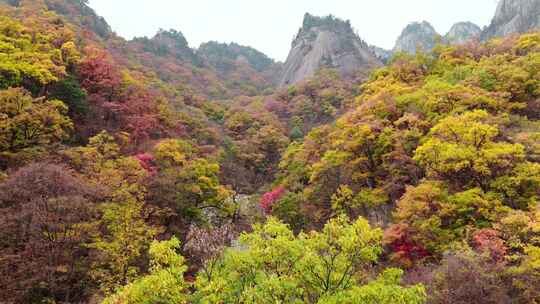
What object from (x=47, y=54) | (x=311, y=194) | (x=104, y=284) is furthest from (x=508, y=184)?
(x=47, y=54)

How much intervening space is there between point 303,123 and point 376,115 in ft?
89.5

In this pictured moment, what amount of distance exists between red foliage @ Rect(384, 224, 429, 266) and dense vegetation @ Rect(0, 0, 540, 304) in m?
0.10

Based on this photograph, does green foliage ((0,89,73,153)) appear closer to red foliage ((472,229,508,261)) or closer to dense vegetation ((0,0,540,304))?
dense vegetation ((0,0,540,304))

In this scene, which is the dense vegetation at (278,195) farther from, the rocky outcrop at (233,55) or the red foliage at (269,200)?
the rocky outcrop at (233,55)

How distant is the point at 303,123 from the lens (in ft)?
175

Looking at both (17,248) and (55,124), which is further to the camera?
(55,124)

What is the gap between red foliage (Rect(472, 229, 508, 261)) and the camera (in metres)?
12.7

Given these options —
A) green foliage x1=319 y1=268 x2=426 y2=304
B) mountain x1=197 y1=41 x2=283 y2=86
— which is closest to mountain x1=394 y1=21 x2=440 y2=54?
mountain x1=197 y1=41 x2=283 y2=86

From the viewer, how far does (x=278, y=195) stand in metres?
31.5

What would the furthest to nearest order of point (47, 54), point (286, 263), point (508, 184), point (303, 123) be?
point (303, 123)
point (47, 54)
point (508, 184)
point (286, 263)

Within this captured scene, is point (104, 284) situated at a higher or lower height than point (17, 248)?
lower

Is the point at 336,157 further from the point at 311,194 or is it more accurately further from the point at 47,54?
the point at 47,54

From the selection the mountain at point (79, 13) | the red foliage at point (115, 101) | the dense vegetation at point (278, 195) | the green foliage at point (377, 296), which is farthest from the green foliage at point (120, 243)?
the mountain at point (79, 13)

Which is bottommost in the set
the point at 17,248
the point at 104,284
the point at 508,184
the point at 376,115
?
the point at 104,284
